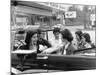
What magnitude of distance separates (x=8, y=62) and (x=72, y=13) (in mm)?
996

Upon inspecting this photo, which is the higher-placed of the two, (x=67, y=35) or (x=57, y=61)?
(x=67, y=35)

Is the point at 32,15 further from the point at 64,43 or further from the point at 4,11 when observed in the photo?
the point at 64,43

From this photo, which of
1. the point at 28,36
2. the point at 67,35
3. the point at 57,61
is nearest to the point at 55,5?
the point at 67,35

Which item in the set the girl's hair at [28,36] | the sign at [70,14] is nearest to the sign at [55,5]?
the sign at [70,14]

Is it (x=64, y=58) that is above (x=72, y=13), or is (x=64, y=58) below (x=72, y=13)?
below

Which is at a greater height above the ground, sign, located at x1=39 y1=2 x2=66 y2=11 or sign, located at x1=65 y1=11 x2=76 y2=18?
sign, located at x1=39 y1=2 x2=66 y2=11

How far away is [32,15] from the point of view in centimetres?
207

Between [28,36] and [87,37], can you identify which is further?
[87,37]

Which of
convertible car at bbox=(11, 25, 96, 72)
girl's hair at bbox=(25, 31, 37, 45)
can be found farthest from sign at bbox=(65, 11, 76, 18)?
girl's hair at bbox=(25, 31, 37, 45)

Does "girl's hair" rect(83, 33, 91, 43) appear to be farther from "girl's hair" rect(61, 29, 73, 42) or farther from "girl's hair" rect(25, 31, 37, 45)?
"girl's hair" rect(25, 31, 37, 45)

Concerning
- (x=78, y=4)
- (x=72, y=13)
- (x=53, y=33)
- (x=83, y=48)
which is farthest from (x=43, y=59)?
(x=78, y=4)

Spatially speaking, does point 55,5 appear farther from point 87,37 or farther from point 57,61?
point 57,61

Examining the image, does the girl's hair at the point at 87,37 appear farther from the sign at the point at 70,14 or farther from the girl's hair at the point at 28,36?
the girl's hair at the point at 28,36

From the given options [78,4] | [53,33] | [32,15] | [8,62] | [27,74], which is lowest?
[27,74]
